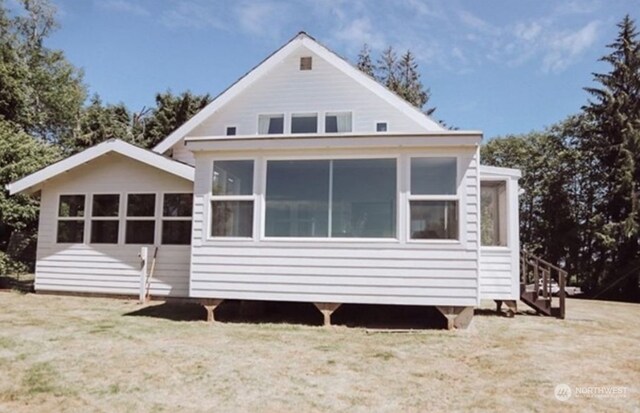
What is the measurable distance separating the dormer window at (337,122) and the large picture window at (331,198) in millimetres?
3936

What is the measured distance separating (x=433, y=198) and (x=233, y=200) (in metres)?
3.17

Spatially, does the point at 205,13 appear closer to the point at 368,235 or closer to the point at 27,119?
the point at 368,235

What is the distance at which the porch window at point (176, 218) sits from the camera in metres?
9.66

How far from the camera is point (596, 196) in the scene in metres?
21.5

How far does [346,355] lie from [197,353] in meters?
1.75

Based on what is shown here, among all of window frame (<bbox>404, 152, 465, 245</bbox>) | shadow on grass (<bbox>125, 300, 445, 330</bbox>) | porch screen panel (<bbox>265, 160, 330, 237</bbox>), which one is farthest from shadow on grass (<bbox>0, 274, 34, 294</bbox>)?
window frame (<bbox>404, 152, 465, 245</bbox>)

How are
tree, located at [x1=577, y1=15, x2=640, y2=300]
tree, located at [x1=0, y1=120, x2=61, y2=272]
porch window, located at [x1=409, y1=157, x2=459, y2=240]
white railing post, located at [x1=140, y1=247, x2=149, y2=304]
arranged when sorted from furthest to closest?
tree, located at [x1=577, y1=15, x2=640, y2=300]
tree, located at [x1=0, y1=120, x2=61, y2=272]
white railing post, located at [x1=140, y1=247, x2=149, y2=304]
porch window, located at [x1=409, y1=157, x2=459, y2=240]

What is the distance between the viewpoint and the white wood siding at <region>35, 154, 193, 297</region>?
379 inches

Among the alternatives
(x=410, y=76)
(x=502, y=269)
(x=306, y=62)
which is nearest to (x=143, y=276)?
(x=306, y=62)

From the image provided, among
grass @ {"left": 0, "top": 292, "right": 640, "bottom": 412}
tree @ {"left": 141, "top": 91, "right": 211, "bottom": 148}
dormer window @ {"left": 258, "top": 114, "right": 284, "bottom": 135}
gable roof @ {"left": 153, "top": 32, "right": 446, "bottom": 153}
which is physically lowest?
grass @ {"left": 0, "top": 292, "right": 640, "bottom": 412}

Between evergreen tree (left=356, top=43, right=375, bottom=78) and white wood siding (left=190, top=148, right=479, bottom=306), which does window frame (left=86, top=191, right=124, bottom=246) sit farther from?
evergreen tree (left=356, top=43, right=375, bottom=78)

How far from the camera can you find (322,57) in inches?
432

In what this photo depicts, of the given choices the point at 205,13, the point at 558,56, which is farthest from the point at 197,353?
the point at 558,56

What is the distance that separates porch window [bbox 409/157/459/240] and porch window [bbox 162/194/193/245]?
Result: 5.07m
